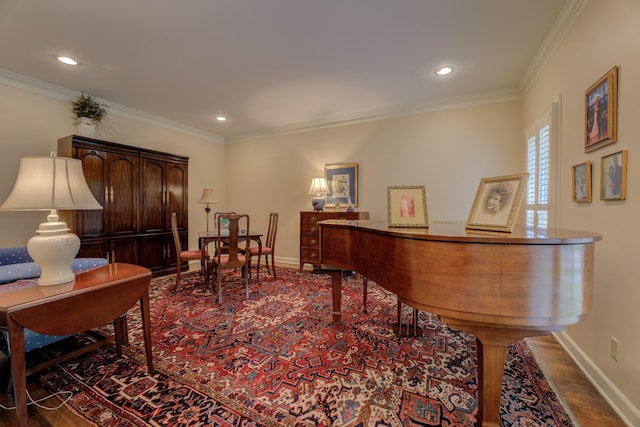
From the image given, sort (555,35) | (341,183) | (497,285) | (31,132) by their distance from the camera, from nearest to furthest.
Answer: (497,285) → (555,35) → (31,132) → (341,183)

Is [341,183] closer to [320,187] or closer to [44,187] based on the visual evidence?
[320,187]

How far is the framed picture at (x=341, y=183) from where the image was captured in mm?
4562

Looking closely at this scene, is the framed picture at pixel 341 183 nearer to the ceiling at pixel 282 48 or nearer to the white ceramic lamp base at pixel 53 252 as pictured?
the ceiling at pixel 282 48

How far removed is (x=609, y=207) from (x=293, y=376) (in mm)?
2279

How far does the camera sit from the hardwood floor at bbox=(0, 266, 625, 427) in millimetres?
1355

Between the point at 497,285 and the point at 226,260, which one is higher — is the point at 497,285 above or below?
above

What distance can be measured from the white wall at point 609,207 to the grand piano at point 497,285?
670mm

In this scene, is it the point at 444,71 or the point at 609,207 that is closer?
the point at 609,207

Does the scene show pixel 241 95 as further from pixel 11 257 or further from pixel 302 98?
pixel 11 257

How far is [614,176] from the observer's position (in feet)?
4.92

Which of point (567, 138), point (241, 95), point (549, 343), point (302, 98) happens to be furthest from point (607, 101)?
point (241, 95)

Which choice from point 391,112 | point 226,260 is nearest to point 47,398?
point 226,260

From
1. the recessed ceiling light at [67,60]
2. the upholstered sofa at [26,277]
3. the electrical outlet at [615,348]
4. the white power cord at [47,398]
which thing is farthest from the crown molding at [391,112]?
the white power cord at [47,398]

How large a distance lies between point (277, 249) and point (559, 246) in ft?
15.6
